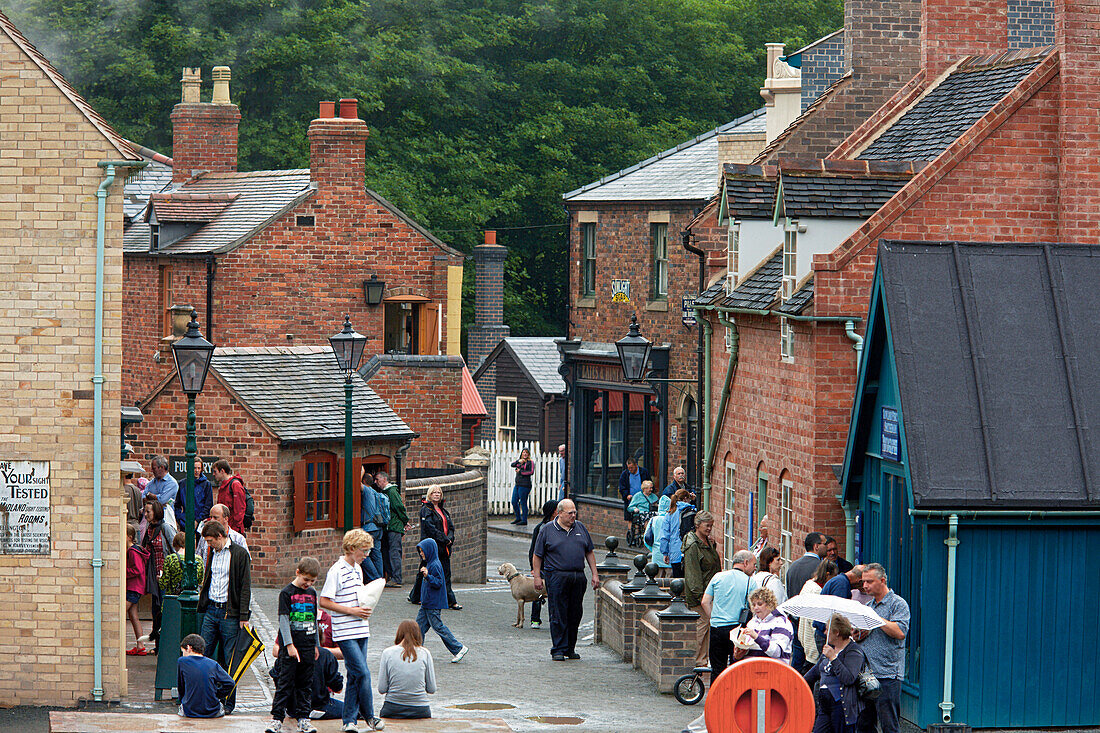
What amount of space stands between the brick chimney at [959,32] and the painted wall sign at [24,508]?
12.6m

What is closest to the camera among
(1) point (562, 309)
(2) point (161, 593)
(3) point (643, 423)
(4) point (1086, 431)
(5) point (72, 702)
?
(4) point (1086, 431)

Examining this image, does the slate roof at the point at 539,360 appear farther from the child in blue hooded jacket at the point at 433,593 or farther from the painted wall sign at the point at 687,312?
the child in blue hooded jacket at the point at 433,593

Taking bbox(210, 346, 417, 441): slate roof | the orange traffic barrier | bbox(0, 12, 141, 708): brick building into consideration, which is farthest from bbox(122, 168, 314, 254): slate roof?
the orange traffic barrier

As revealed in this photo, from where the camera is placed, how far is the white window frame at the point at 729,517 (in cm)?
2162

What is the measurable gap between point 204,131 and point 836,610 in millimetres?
28279

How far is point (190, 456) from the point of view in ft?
55.4

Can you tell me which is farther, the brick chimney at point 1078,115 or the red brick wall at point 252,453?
the red brick wall at point 252,453

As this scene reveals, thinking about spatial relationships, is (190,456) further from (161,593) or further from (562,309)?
(562,309)

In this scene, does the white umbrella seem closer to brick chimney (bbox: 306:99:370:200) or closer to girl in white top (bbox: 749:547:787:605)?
girl in white top (bbox: 749:547:787:605)

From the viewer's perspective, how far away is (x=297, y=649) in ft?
45.1

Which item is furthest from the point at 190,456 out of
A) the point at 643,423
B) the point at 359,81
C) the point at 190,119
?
the point at 359,81

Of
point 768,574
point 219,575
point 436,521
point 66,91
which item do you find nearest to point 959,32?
point 436,521

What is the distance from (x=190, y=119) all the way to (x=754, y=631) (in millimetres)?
27322

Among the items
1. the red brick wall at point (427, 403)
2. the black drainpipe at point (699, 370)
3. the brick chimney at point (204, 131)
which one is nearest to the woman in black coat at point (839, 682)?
the black drainpipe at point (699, 370)
